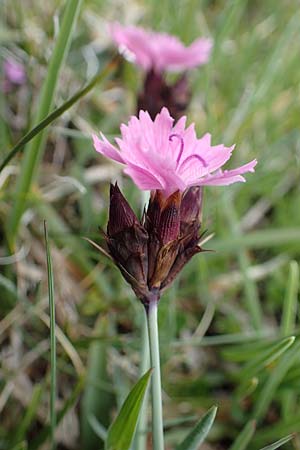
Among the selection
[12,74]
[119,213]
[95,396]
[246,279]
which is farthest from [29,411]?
[12,74]

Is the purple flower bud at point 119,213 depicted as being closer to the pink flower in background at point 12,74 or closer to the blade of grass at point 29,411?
the blade of grass at point 29,411

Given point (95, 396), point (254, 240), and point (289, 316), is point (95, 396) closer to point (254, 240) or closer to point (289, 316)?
point (289, 316)

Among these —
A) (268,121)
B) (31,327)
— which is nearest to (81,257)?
(31,327)

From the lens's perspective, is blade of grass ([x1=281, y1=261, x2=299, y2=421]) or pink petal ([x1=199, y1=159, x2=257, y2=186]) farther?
blade of grass ([x1=281, y1=261, x2=299, y2=421])

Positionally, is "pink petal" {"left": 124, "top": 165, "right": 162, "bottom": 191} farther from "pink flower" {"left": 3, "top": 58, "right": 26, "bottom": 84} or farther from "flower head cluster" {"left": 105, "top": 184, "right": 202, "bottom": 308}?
"pink flower" {"left": 3, "top": 58, "right": 26, "bottom": 84}

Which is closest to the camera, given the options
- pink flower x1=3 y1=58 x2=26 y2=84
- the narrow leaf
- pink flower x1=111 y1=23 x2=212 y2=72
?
the narrow leaf

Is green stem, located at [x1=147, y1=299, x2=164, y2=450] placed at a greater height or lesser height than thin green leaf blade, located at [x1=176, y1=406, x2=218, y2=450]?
greater

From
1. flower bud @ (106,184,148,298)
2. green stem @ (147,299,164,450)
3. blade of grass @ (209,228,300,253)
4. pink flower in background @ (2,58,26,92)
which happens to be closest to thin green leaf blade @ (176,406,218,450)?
green stem @ (147,299,164,450)

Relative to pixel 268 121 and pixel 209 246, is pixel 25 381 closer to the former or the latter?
pixel 209 246

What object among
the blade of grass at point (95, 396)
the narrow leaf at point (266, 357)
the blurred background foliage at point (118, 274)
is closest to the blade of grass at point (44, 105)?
the blurred background foliage at point (118, 274)
